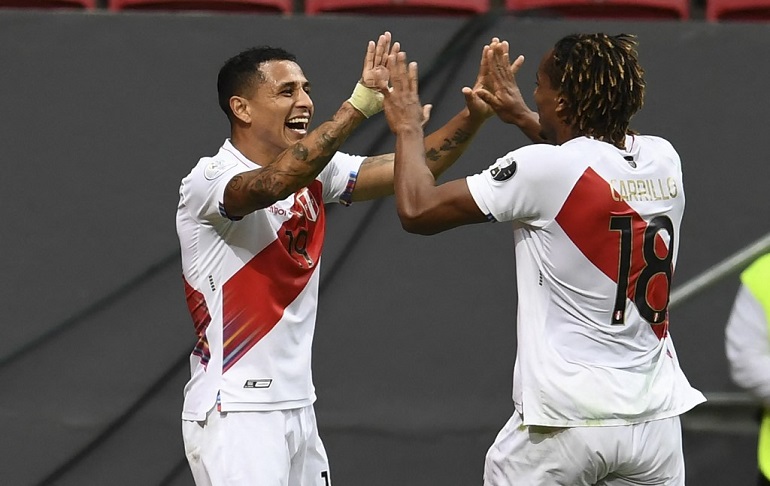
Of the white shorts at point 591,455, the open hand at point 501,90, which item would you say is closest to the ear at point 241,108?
the open hand at point 501,90

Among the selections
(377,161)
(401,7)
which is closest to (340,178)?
(377,161)

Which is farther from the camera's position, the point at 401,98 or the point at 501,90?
the point at 501,90

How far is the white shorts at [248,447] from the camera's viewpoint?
11.1 feet

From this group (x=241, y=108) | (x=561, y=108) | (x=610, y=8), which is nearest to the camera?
(x=561, y=108)

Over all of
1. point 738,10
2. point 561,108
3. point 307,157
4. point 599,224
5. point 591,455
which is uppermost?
point 738,10

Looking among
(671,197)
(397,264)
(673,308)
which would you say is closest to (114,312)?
(397,264)

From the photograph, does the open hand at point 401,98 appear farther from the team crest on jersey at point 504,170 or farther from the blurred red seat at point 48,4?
the blurred red seat at point 48,4

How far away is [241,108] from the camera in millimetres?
3717

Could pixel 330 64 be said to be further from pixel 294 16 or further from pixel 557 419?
pixel 557 419

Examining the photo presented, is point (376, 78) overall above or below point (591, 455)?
above

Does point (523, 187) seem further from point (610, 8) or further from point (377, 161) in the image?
point (610, 8)

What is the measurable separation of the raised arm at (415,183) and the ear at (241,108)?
0.55 m

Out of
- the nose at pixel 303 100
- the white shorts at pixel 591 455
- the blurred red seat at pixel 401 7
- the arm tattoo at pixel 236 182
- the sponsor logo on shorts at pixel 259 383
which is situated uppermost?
the blurred red seat at pixel 401 7

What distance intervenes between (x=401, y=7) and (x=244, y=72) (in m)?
1.70
